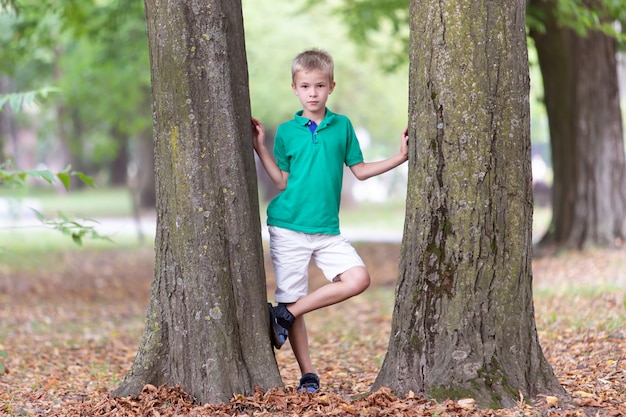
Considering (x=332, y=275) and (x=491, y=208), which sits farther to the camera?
(x=332, y=275)

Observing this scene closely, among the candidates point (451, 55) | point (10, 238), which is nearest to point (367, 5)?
point (451, 55)

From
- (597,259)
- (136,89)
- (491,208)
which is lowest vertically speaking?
(597,259)

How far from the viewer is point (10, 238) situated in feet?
68.8

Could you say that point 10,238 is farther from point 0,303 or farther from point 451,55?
point 451,55

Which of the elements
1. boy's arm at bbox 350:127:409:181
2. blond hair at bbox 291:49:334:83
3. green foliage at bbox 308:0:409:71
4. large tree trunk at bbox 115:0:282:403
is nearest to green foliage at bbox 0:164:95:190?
large tree trunk at bbox 115:0:282:403

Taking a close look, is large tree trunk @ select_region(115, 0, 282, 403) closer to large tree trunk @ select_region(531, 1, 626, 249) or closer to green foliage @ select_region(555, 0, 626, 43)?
green foliage @ select_region(555, 0, 626, 43)

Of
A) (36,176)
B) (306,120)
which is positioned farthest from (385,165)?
(36,176)

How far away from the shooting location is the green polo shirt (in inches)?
181

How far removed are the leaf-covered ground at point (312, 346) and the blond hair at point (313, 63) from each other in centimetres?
183

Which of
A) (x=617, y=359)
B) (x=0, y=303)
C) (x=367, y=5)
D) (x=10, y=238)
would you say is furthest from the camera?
(x=10, y=238)

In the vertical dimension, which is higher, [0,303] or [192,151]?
[192,151]

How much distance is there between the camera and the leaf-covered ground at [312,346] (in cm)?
438

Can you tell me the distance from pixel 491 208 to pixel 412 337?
0.83 metres

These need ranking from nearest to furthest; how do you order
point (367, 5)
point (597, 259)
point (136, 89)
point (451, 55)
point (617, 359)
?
1. point (451, 55)
2. point (617, 359)
3. point (597, 259)
4. point (367, 5)
5. point (136, 89)
